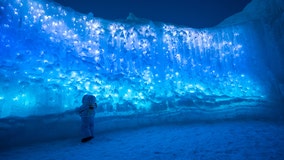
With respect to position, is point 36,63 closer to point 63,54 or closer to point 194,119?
point 63,54

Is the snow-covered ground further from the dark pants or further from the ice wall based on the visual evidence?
the ice wall

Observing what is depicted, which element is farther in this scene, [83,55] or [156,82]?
[156,82]

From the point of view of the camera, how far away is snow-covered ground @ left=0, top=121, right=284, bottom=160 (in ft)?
13.8

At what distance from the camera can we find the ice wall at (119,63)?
670cm

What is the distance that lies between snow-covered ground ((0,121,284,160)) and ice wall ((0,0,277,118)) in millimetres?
1632

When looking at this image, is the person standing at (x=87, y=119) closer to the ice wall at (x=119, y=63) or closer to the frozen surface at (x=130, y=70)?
the frozen surface at (x=130, y=70)

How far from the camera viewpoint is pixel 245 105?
8.15 meters

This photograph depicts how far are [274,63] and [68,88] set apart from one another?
28.4 ft

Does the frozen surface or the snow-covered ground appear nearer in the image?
the snow-covered ground

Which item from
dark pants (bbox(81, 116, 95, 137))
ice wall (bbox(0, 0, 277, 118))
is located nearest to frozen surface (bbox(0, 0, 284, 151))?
ice wall (bbox(0, 0, 277, 118))

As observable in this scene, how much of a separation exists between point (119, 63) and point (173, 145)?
15.3 feet

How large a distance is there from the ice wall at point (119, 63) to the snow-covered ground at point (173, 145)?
5.36 feet

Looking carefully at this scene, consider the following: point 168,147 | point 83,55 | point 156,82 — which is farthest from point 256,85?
point 83,55

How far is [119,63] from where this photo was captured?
873 cm
